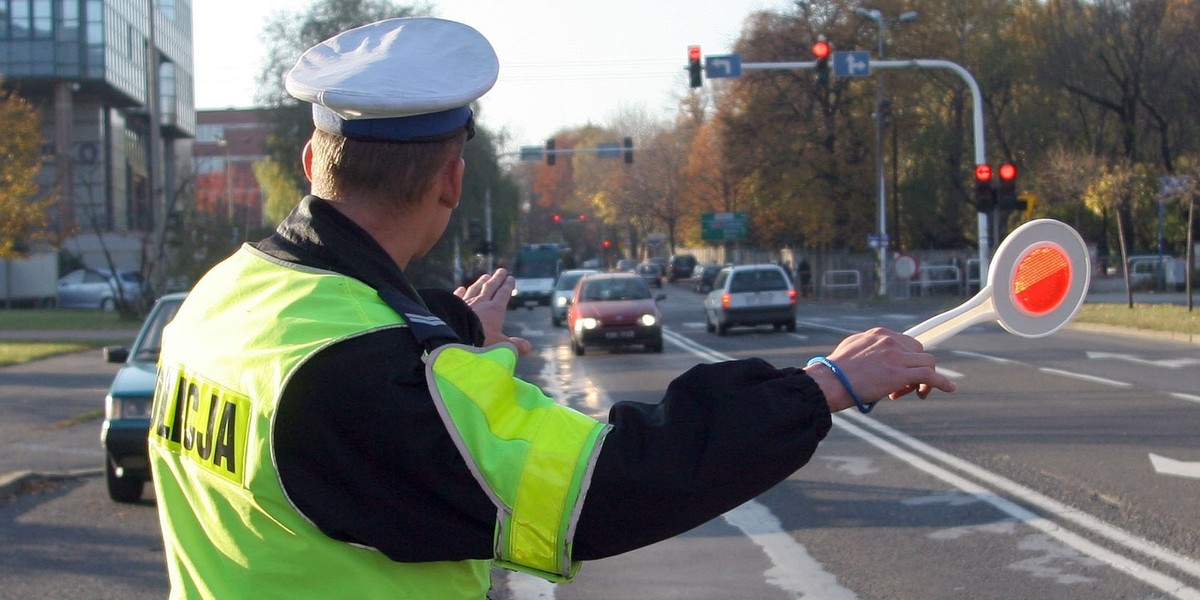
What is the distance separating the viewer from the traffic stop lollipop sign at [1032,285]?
2012 millimetres

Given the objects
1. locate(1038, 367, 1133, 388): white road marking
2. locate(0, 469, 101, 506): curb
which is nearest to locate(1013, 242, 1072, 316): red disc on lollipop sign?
locate(0, 469, 101, 506): curb

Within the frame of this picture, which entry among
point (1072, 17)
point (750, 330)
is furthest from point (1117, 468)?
point (1072, 17)

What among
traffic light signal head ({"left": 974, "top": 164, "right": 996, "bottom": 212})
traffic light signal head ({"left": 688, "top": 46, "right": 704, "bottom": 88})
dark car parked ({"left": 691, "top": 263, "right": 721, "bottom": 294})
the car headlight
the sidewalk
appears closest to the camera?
the car headlight

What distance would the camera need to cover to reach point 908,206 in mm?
57250

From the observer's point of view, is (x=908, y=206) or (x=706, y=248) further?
(x=706, y=248)

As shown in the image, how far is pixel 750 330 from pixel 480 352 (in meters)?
28.6

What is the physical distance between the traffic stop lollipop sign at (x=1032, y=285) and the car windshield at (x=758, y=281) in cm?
2590

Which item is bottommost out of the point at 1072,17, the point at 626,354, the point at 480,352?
the point at 626,354

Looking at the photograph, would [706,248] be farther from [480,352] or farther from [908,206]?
[480,352]

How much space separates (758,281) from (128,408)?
66.3 ft

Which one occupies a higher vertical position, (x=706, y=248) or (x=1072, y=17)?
(x=1072, y=17)

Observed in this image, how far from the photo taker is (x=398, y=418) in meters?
1.51

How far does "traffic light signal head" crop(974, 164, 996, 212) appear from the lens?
971 inches

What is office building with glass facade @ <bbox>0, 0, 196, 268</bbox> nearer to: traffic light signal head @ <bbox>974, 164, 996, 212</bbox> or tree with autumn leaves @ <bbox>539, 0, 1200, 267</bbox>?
tree with autumn leaves @ <bbox>539, 0, 1200, 267</bbox>
